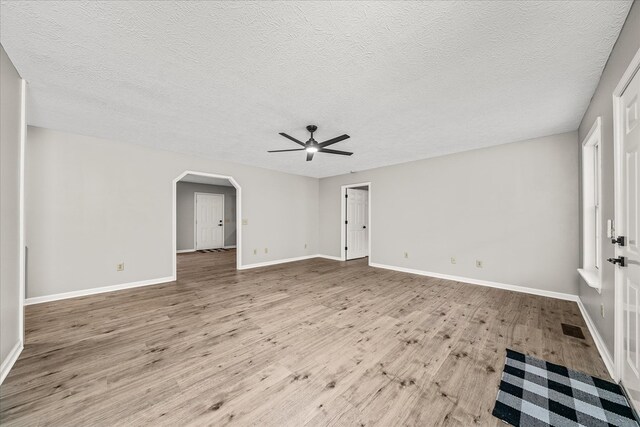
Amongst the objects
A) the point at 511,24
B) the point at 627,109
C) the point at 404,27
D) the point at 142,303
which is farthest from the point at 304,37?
the point at 142,303

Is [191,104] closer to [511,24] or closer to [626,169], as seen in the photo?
[511,24]

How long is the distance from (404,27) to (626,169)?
5.76ft

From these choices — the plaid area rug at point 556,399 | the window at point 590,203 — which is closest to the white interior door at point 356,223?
the window at point 590,203

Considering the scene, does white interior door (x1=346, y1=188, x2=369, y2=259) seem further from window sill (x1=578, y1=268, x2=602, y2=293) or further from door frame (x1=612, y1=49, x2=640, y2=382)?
door frame (x1=612, y1=49, x2=640, y2=382)

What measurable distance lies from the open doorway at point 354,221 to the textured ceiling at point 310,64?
327 cm

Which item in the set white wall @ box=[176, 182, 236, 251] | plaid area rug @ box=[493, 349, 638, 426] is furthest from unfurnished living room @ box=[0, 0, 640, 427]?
white wall @ box=[176, 182, 236, 251]

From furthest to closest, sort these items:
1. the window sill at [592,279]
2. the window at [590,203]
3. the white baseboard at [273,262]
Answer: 1. the white baseboard at [273,262]
2. the window at [590,203]
3. the window sill at [592,279]

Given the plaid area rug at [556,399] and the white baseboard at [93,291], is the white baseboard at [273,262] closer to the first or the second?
the white baseboard at [93,291]

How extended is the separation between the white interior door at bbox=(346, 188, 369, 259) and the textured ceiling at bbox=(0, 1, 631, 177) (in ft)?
11.3

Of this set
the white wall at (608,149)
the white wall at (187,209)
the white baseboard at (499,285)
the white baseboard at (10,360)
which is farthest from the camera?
the white wall at (187,209)

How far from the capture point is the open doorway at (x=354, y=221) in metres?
6.56

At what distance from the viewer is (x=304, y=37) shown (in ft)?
5.36

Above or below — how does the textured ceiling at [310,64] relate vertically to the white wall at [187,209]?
above

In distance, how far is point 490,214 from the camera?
13.3 feet
